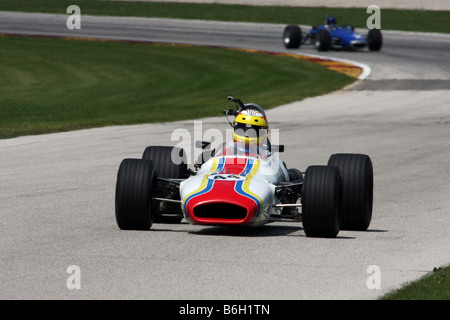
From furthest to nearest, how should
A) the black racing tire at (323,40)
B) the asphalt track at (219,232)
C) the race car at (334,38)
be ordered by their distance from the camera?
the race car at (334,38), the black racing tire at (323,40), the asphalt track at (219,232)

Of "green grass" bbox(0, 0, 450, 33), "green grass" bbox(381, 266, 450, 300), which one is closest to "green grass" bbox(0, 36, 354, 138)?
"green grass" bbox(0, 0, 450, 33)

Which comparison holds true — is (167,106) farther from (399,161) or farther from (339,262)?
(339,262)

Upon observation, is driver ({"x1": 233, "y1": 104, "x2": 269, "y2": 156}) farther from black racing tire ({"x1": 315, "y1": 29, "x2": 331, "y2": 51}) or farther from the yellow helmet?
black racing tire ({"x1": 315, "y1": 29, "x2": 331, "y2": 51})

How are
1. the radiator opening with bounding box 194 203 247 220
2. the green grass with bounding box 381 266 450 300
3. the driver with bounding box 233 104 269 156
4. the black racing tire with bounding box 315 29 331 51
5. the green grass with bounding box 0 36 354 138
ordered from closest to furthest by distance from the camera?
the green grass with bounding box 381 266 450 300, the radiator opening with bounding box 194 203 247 220, the driver with bounding box 233 104 269 156, the green grass with bounding box 0 36 354 138, the black racing tire with bounding box 315 29 331 51

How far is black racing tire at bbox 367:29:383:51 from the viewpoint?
4022cm

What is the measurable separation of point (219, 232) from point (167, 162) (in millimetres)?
1433

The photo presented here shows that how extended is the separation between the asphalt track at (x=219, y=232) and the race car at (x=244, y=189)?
227 millimetres

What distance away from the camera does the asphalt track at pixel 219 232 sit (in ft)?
28.2

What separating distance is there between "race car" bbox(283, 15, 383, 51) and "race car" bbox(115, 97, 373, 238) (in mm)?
28239

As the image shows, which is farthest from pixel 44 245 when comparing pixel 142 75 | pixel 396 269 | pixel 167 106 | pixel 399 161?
pixel 142 75

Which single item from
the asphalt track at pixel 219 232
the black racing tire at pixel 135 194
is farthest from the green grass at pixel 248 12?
the black racing tire at pixel 135 194

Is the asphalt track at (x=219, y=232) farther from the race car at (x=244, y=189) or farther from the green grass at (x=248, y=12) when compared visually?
the green grass at (x=248, y=12)

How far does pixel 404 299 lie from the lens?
805cm
